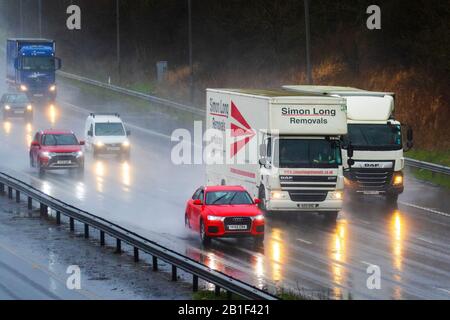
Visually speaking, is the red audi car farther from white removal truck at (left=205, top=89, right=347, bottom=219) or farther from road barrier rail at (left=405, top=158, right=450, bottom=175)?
road barrier rail at (left=405, top=158, right=450, bottom=175)

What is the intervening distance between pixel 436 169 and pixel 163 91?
35.4 metres

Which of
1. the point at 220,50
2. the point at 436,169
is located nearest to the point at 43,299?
the point at 436,169

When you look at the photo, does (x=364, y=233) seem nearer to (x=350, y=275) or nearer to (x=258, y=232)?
(x=258, y=232)

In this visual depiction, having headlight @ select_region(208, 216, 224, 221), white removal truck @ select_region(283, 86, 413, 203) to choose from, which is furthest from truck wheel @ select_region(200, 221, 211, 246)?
white removal truck @ select_region(283, 86, 413, 203)

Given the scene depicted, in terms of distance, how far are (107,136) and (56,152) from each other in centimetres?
570

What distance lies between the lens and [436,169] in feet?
146

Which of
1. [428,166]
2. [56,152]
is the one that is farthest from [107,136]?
[428,166]

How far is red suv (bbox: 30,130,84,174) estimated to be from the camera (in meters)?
46.0

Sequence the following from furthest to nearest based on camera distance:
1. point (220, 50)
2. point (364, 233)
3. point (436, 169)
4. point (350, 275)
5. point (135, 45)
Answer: point (135, 45), point (220, 50), point (436, 169), point (364, 233), point (350, 275)

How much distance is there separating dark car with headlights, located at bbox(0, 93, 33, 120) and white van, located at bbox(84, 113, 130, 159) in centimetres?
1314

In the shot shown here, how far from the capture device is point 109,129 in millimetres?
52156

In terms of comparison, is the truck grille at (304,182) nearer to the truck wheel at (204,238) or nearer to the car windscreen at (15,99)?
the truck wheel at (204,238)

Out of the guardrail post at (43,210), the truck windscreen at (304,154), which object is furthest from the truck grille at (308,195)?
the guardrail post at (43,210)
